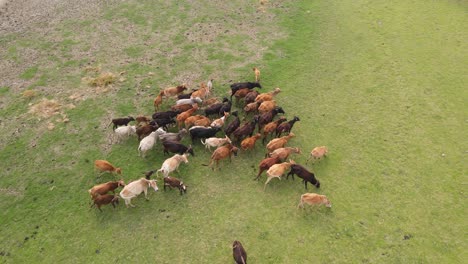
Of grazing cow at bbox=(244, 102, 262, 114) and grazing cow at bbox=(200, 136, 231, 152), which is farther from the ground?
grazing cow at bbox=(244, 102, 262, 114)

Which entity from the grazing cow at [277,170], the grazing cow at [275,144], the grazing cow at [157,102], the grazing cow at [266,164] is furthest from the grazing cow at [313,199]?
the grazing cow at [157,102]

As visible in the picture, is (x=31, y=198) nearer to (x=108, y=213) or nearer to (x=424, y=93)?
(x=108, y=213)

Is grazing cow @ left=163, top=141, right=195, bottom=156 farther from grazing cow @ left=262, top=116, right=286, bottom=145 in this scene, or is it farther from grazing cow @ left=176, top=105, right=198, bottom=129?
grazing cow @ left=262, top=116, right=286, bottom=145

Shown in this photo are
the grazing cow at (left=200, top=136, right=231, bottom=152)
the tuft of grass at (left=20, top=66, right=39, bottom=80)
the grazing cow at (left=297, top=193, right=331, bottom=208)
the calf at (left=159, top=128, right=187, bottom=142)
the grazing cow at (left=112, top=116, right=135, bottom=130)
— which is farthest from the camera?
the tuft of grass at (left=20, top=66, right=39, bottom=80)

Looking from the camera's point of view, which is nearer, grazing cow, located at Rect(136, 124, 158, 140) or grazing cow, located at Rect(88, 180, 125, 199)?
grazing cow, located at Rect(88, 180, 125, 199)

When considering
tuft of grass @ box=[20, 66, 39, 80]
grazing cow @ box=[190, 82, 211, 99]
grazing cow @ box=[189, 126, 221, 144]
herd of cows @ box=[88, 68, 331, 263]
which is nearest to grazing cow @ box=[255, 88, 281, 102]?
herd of cows @ box=[88, 68, 331, 263]

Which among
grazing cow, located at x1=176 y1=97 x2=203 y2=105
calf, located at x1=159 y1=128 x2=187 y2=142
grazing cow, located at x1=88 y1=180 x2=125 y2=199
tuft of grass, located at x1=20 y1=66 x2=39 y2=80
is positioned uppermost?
grazing cow, located at x1=176 y1=97 x2=203 y2=105

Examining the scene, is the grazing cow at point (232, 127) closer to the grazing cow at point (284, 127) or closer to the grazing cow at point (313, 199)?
the grazing cow at point (284, 127)
